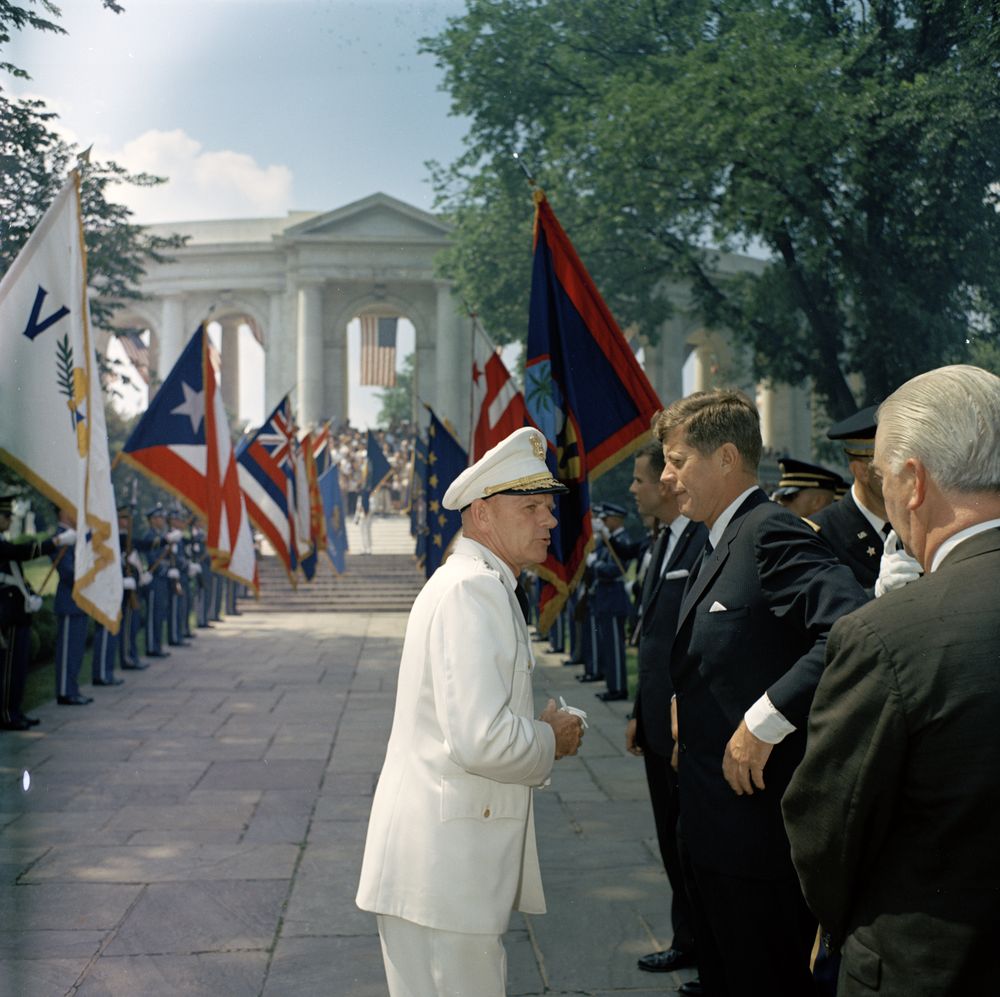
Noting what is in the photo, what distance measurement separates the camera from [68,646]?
37.7ft

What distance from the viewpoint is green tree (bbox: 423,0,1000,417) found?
618 inches

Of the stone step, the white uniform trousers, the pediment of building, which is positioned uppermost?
the pediment of building

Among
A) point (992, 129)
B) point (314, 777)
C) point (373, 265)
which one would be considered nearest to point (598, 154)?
point (992, 129)

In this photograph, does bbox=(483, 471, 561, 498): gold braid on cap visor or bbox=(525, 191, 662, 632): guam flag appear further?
bbox=(525, 191, 662, 632): guam flag

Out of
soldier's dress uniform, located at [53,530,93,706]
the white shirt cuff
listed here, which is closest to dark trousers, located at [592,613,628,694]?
soldier's dress uniform, located at [53,530,93,706]

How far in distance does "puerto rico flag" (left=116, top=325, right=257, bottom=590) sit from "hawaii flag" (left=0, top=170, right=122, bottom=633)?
17.5 feet

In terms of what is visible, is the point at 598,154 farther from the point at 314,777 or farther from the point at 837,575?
the point at 837,575

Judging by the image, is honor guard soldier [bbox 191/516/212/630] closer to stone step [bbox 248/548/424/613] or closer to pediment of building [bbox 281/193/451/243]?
stone step [bbox 248/548/424/613]

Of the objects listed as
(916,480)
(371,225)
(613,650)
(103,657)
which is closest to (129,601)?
(103,657)

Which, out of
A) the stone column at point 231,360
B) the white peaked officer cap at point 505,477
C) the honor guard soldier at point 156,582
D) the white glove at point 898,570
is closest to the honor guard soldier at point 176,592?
the honor guard soldier at point 156,582

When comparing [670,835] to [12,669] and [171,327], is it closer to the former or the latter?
[12,669]

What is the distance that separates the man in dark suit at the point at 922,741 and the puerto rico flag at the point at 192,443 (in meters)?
9.99

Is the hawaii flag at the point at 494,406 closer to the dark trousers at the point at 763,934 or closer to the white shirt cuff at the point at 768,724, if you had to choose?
the dark trousers at the point at 763,934

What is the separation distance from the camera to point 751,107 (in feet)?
61.2
